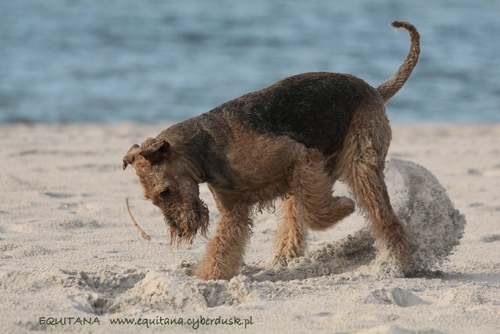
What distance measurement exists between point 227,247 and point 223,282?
36 cm

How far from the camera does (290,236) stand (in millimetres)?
5656

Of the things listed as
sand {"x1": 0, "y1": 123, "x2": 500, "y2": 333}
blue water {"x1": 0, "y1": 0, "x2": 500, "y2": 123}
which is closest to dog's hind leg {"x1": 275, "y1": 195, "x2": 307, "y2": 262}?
sand {"x1": 0, "y1": 123, "x2": 500, "y2": 333}

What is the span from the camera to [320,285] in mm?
4750

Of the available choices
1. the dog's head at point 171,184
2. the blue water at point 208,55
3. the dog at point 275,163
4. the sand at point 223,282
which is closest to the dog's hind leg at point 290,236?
the sand at point 223,282

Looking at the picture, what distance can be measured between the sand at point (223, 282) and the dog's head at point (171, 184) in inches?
12.3

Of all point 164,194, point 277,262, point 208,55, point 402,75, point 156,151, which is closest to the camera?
point 156,151

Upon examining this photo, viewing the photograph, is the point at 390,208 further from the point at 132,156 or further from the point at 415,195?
the point at 132,156

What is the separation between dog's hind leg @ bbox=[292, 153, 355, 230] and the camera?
16.4 feet

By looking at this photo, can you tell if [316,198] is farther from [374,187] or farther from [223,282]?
[223,282]

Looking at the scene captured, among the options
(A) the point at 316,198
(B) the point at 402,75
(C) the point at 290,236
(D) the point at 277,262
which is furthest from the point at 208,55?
(A) the point at 316,198

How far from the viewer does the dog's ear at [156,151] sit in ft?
14.8

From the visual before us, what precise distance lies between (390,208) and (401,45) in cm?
1586

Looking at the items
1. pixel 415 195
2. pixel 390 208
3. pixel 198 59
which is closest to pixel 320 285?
pixel 390 208

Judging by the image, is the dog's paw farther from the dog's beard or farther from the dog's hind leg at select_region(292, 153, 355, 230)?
the dog's beard
